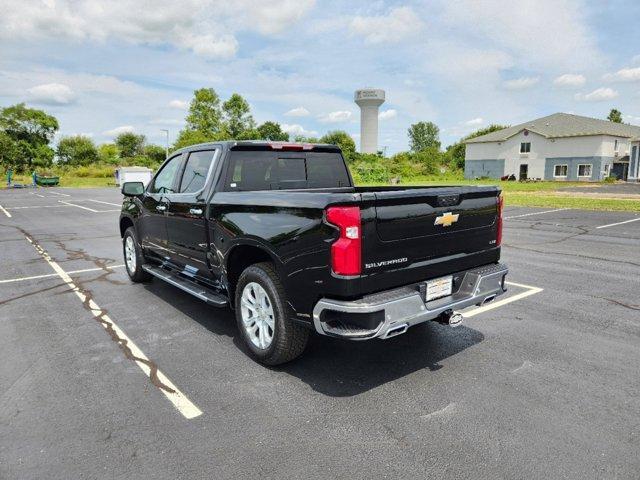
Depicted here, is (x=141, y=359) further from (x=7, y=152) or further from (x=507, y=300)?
(x=7, y=152)

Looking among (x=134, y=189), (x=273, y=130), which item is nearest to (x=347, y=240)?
(x=134, y=189)

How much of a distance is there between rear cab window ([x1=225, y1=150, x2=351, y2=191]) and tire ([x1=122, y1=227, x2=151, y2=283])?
261 centimetres

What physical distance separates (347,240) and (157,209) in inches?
135

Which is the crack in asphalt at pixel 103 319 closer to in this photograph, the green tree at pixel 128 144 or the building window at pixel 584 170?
the building window at pixel 584 170

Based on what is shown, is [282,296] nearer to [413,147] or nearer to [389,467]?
[389,467]

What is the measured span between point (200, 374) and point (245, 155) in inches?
86.1

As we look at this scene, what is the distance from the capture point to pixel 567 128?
52.0m

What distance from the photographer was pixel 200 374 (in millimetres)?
3799

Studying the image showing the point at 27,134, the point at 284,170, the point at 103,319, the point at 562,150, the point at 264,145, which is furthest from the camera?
the point at 27,134

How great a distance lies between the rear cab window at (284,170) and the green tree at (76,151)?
86.7 metres

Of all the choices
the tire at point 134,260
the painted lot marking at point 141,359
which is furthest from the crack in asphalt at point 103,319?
the tire at point 134,260

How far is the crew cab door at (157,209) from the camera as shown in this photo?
18.2 ft

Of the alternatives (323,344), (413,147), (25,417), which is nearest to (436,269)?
(323,344)

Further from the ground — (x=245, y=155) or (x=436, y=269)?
(x=245, y=155)
